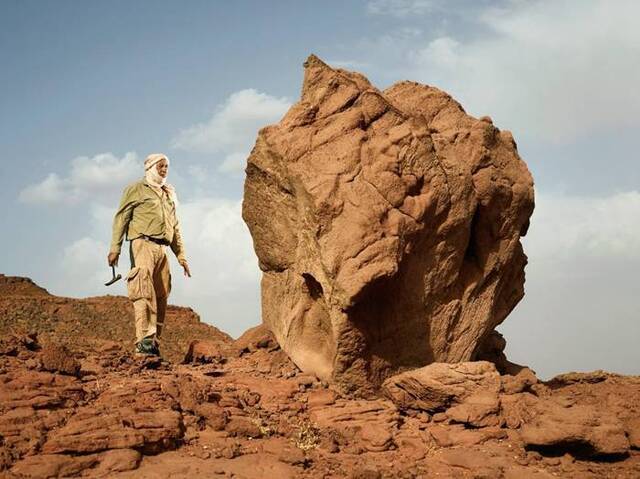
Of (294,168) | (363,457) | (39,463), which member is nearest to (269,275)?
(294,168)

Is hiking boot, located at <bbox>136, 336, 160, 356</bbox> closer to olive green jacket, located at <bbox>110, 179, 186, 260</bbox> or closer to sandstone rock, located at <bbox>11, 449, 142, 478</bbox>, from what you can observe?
olive green jacket, located at <bbox>110, 179, 186, 260</bbox>

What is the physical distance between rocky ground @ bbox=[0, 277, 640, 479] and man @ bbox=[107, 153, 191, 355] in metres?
0.52

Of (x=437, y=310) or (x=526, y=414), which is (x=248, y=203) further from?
(x=526, y=414)

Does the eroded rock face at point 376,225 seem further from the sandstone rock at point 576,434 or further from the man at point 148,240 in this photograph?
the sandstone rock at point 576,434

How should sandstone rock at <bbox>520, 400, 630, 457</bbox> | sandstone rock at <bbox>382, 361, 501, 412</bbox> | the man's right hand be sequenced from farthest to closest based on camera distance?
1. the man's right hand
2. sandstone rock at <bbox>382, 361, 501, 412</bbox>
3. sandstone rock at <bbox>520, 400, 630, 457</bbox>

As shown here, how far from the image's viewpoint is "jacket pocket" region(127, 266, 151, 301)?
984 cm

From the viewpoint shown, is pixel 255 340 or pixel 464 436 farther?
pixel 255 340

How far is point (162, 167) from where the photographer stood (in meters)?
10.4

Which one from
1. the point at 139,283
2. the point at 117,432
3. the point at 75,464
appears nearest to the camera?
the point at 75,464

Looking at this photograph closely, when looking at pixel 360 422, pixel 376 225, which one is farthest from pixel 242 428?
pixel 376 225

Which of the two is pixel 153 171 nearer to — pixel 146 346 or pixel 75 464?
pixel 146 346

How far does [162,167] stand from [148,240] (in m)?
0.99

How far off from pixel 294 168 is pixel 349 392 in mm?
2565

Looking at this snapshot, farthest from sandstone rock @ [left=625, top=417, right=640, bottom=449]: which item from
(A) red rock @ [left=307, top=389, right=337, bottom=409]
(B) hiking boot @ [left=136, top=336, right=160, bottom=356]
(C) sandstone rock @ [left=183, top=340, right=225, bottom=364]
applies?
(B) hiking boot @ [left=136, top=336, right=160, bottom=356]
